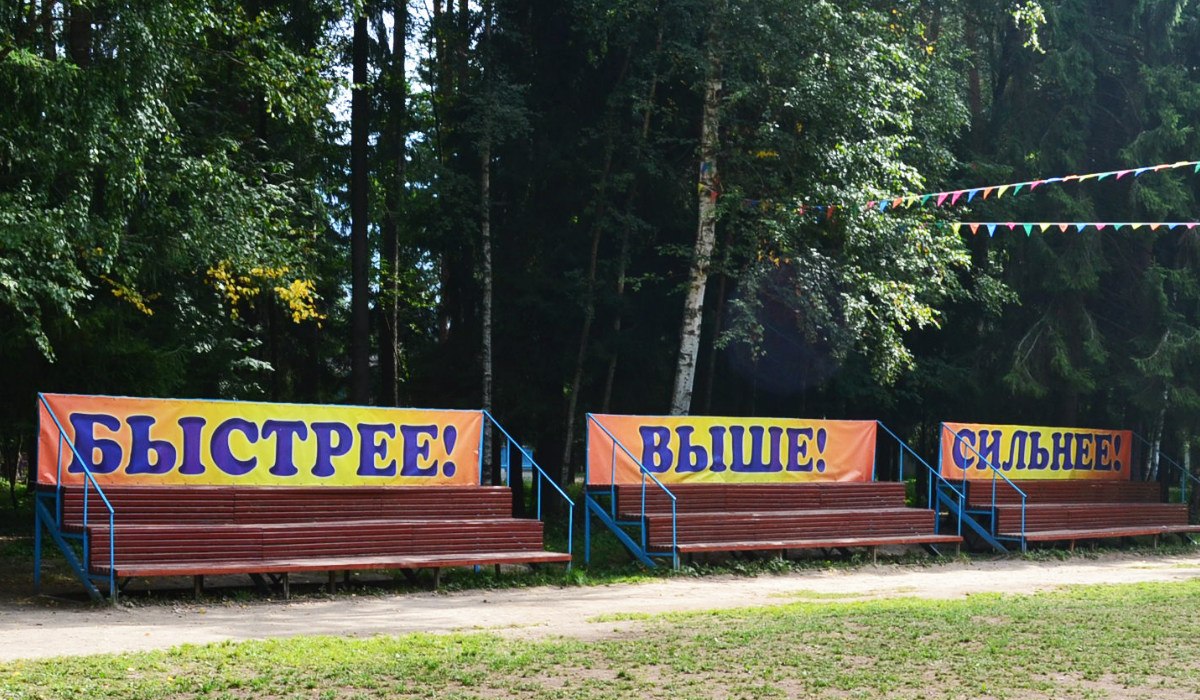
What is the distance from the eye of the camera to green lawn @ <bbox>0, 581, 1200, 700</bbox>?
838cm

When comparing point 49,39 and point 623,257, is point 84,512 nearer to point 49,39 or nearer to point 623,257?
point 49,39

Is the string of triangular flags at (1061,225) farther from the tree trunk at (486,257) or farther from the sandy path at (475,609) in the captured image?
the tree trunk at (486,257)

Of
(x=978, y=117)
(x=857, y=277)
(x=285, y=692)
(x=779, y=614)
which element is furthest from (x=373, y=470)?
(x=978, y=117)

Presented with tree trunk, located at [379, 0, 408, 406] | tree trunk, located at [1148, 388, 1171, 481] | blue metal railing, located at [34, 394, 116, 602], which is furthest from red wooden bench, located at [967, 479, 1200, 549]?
blue metal railing, located at [34, 394, 116, 602]

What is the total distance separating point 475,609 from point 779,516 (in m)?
6.18

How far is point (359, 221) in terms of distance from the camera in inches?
910

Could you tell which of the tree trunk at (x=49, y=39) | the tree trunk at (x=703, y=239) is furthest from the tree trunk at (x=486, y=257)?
the tree trunk at (x=49, y=39)

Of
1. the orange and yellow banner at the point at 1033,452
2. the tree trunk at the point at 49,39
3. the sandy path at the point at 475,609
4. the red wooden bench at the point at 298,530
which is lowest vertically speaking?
the sandy path at the point at 475,609

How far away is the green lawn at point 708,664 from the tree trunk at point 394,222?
1534 cm

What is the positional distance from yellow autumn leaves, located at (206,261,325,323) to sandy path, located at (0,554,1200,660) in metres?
6.45

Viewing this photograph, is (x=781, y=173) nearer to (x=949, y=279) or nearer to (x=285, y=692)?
(x=949, y=279)

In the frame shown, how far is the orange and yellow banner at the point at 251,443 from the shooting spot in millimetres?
13648

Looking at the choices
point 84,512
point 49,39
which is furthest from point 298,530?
point 49,39

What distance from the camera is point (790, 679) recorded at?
353 inches
